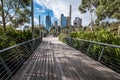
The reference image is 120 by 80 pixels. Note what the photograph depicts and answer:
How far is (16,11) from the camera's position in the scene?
69.7 ft

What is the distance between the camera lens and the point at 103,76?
4.61 meters

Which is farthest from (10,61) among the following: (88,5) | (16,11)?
(88,5)

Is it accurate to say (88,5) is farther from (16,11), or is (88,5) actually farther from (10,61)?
(10,61)

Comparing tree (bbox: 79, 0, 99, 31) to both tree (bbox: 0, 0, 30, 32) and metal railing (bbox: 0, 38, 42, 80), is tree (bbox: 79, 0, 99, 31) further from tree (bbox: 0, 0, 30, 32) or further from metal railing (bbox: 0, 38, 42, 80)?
metal railing (bbox: 0, 38, 42, 80)

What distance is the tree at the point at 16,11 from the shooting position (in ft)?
69.2

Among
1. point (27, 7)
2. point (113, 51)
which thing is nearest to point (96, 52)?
point (113, 51)

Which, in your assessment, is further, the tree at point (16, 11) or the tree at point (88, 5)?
the tree at point (88, 5)

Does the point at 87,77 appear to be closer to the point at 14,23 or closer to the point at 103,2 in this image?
the point at 103,2

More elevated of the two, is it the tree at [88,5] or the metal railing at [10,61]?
the tree at [88,5]

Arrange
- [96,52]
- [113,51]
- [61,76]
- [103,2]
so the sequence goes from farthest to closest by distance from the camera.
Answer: [103,2] < [96,52] < [113,51] < [61,76]

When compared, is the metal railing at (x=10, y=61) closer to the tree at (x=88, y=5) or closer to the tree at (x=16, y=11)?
the tree at (x=16, y=11)

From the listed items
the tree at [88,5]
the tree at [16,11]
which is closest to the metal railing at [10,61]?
the tree at [16,11]

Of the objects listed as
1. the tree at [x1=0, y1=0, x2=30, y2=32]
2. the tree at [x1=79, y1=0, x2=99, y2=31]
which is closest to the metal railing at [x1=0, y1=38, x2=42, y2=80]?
the tree at [x1=0, y1=0, x2=30, y2=32]

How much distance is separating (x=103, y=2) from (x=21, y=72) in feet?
47.6
